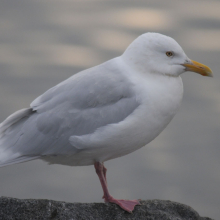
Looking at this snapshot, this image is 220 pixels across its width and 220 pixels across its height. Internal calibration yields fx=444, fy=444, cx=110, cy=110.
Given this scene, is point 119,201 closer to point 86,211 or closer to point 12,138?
point 86,211

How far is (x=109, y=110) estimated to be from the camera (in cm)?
512

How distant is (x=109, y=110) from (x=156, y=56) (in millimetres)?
832

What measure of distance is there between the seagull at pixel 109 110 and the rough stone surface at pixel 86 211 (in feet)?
0.43

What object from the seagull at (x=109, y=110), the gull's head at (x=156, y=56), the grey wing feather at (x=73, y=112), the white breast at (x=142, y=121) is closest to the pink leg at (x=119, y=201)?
the seagull at (x=109, y=110)

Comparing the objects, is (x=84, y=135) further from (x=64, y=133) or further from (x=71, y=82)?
(x=71, y=82)

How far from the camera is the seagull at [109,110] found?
4.98m

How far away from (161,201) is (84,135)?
123 centimetres

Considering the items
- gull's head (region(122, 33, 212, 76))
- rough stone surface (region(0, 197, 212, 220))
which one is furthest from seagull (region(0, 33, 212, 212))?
rough stone surface (region(0, 197, 212, 220))

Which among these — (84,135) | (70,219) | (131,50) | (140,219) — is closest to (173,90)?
(131,50)

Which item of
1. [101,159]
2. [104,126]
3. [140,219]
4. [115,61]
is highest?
[115,61]

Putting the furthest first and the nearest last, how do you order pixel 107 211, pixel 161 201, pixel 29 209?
pixel 161 201 → pixel 107 211 → pixel 29 209

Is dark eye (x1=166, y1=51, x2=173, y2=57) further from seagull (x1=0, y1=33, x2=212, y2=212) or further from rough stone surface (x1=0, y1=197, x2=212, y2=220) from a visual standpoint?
rough stone surface (x1=0, y1=197, x2=212, y2=220)

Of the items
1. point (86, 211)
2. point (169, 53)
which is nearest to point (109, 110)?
point (169, 53)

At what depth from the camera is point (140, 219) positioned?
5016 mm
